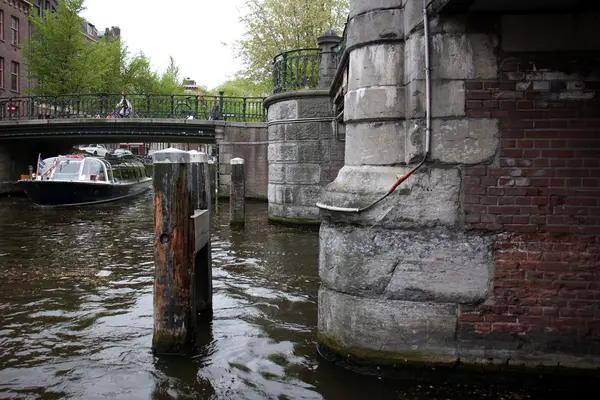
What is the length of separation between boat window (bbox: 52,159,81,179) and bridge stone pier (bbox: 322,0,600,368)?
1827 cm

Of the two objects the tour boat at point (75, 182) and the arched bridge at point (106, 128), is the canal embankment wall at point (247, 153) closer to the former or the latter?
the arched bridge at point (106, 128)

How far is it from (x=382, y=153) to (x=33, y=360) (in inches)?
141

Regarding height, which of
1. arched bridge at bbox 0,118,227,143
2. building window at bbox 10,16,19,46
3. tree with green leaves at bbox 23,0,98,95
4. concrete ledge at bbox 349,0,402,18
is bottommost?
concrete ledge at bbox 349,0,402,18

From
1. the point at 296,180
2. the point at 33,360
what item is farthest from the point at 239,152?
the point at 33,360

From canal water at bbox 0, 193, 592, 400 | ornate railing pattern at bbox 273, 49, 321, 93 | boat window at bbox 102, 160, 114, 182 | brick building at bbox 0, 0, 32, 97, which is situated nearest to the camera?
canal water at bbox 0, 193, 592, 400

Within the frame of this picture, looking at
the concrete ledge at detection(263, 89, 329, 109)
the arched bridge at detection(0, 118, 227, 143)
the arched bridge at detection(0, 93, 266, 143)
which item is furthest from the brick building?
the concrete ledge at detection(263, 89, 329, 109)

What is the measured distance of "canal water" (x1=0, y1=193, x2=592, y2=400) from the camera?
4.18m

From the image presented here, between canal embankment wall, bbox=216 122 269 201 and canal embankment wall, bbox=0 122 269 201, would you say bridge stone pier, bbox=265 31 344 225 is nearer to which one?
canal embankment wall, bbox=0 122 269 201

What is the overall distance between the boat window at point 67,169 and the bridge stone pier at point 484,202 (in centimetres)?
1827

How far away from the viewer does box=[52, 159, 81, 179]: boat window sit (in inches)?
790

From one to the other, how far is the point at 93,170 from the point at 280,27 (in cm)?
1351

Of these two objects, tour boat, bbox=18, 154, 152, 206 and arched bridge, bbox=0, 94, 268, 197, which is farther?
arched bridge, bbox=0, 94, 268, 197

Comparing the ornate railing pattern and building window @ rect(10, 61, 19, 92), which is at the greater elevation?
building window @ rect(10, 61, 19, 92)

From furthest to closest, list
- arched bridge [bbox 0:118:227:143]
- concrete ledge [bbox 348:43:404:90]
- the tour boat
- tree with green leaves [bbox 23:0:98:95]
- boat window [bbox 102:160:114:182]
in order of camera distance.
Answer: tree with green leaves [bbox 23:0:98:95]
arched bridge [bbox 0:118:227:143]
boat window [bbox 102:160:114:182]
the tour boat
concrete ledge [bbox 348:43:404:90]
